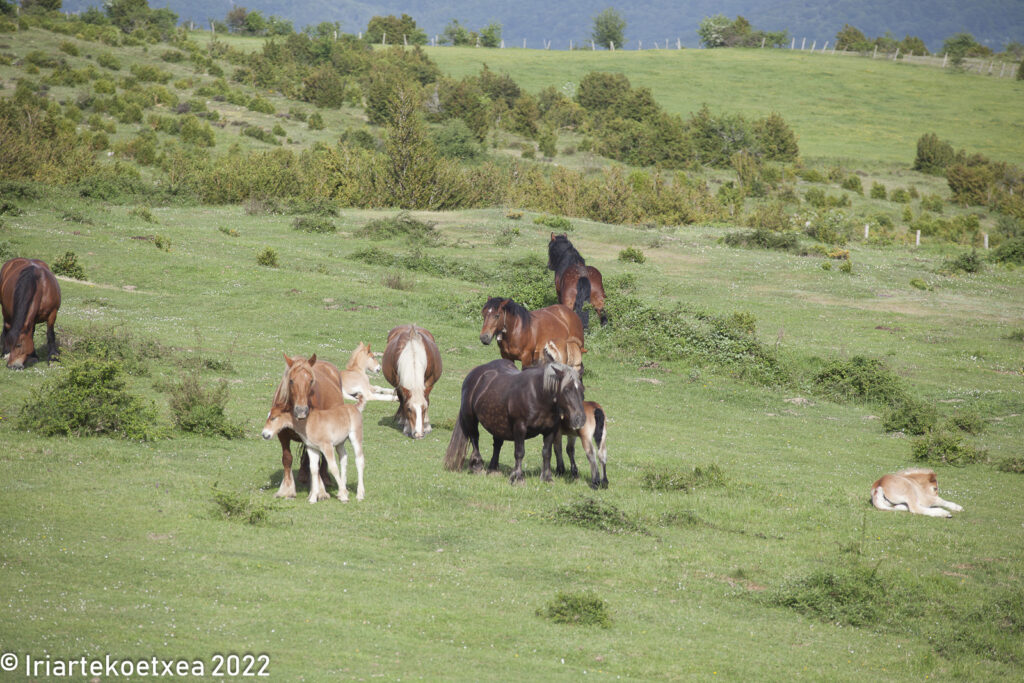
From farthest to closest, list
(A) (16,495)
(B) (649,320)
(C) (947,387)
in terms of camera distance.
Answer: (B) (649,320), (C) (947,387), (A) (16,495)

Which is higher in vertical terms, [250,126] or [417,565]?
[250,126]

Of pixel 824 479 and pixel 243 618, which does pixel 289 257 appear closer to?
pixel 824 479

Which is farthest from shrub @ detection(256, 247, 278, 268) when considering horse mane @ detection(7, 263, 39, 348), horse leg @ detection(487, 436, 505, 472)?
horse leg @ detection(487, 436, 505, 472)

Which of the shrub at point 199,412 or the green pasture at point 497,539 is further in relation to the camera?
the shrub at point 199,412

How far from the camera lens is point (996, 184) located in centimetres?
8069

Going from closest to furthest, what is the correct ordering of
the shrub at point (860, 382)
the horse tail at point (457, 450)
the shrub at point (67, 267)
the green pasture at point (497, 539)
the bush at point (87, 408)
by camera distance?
1. the green pasture at point (497, 539)
2. the bush at point (87, 408)
3. the horse tail at point (457, 450)
4. the shrub at point (860, 382)
5. the shrub at point (67, 267)

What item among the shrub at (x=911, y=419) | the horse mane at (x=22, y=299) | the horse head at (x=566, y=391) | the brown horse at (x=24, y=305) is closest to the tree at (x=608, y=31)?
the shrub at (x=911, y=419)

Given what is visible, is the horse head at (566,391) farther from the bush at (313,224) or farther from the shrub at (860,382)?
the bush at (313,224)

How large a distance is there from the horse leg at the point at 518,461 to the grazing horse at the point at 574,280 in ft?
24.3

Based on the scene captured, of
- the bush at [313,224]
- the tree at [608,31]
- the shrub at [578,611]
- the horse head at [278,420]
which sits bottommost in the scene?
the shrub at [578,611]

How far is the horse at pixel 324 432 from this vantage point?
1227 centimetres

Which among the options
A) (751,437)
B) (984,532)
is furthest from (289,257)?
(984,532)

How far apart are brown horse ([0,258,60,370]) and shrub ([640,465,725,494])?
43.5ft

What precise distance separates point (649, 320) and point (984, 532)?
17341mm
